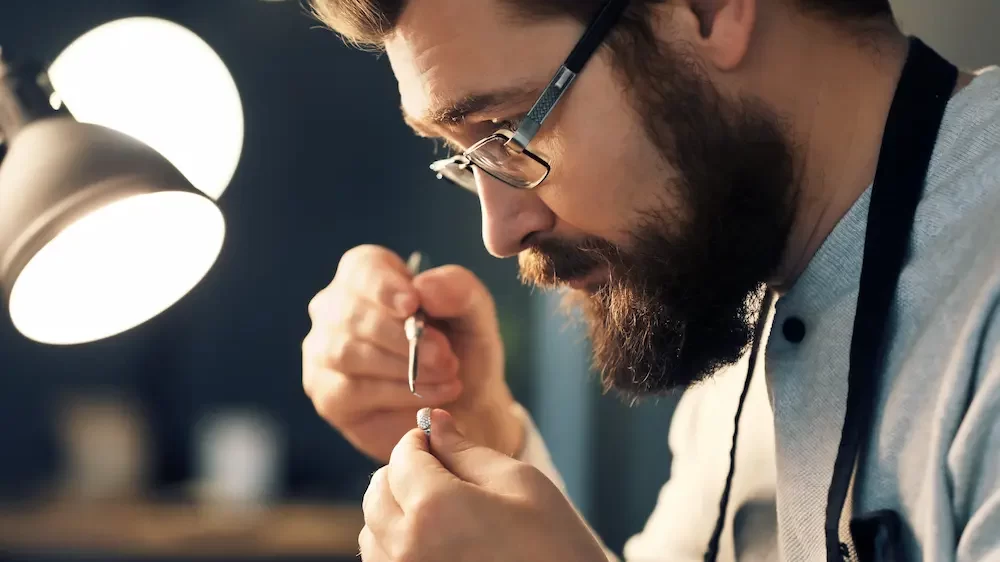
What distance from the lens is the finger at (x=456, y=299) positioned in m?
1.02

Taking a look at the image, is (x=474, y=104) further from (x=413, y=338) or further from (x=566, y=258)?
(x=413, y=338)

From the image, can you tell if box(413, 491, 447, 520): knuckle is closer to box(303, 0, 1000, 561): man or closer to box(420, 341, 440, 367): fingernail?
box(303, 0, 1000, 561): man

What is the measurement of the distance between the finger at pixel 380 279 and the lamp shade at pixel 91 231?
0.65ft

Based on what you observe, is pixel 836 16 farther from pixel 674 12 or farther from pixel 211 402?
pixel 211 402

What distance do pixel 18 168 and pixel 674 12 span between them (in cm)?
56

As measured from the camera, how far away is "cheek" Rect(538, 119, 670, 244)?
2.52 ft

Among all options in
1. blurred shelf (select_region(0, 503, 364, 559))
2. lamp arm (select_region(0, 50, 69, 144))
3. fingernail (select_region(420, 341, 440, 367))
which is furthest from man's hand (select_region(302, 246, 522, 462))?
blurred shelf (select_region(0, 503, 364, 559))

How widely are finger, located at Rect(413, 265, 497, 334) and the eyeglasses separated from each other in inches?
7.6

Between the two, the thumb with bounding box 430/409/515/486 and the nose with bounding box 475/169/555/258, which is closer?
the thumb with bounding box 430/409/515/486

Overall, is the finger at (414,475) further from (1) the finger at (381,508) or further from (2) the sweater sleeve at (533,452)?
(2) the sweater sleeve at (533,452)

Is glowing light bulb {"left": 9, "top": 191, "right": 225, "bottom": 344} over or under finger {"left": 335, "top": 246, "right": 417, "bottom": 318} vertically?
under

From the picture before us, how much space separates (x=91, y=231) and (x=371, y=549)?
1.28 ft

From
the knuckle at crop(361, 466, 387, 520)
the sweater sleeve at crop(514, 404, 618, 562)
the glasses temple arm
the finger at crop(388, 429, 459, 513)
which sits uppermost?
the glasses temple arm

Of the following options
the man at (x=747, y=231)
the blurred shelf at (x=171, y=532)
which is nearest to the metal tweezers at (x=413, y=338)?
the man at (x=747, y=231)
